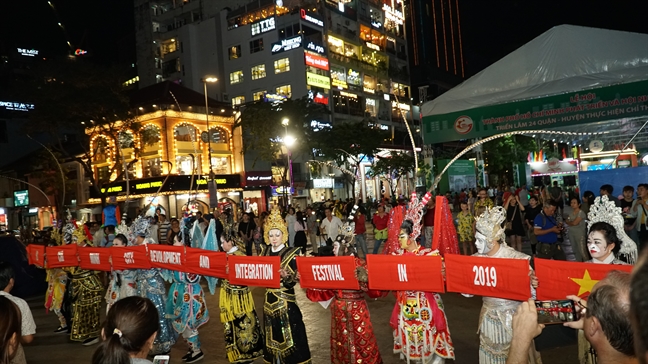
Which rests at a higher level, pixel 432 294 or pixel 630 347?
pixel 630 347

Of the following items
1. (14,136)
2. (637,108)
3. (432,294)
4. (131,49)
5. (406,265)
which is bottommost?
(432,294)

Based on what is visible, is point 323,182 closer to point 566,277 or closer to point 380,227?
point 380,227

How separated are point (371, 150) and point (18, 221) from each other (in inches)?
1091

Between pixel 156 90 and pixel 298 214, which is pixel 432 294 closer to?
pixel 298 214

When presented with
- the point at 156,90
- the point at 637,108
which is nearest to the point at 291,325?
the point at 637,108

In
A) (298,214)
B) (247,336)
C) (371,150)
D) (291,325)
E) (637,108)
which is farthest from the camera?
(371,150)

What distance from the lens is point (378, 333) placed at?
6.73m

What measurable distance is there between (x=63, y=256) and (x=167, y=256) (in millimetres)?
2688

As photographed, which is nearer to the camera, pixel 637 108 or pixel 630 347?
pixel 630 347

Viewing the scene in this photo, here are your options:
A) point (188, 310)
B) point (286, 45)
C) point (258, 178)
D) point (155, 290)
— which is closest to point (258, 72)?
point (286, 45)

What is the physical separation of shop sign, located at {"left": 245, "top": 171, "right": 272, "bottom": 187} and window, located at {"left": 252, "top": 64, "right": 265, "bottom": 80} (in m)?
11.7

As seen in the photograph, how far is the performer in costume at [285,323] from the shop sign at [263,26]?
38.6 meters

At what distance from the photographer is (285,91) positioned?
1612 inches

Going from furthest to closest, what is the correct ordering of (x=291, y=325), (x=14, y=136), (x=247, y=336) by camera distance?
(x=14, y=136) < (x=247, y=336) < (x=291, y=325)
